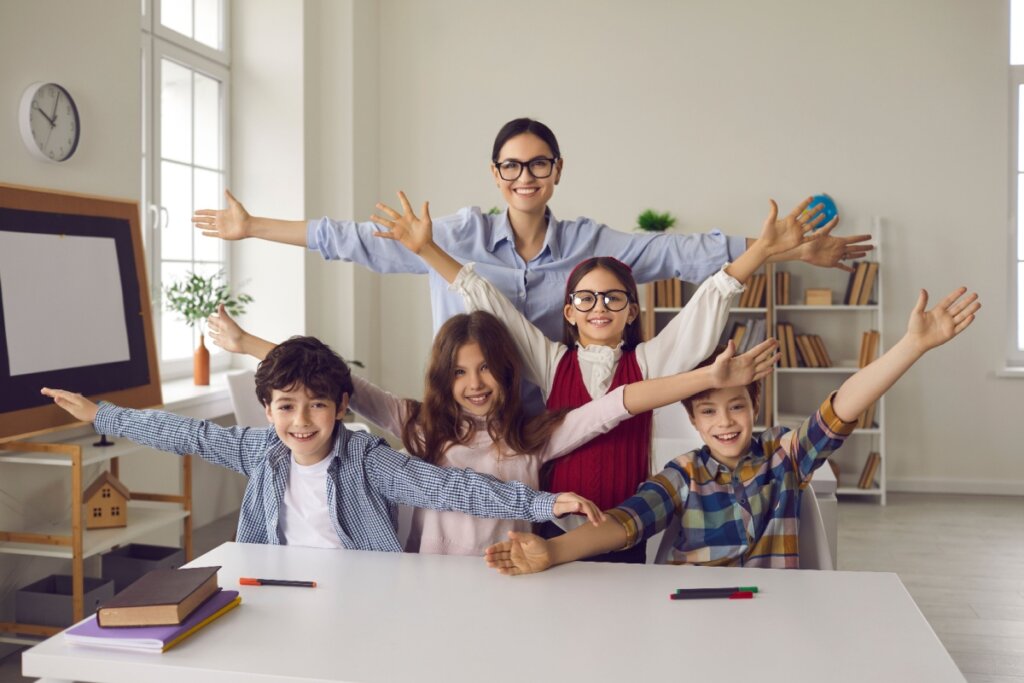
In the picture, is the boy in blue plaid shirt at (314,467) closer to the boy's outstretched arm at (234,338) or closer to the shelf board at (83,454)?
the boy's outstretched arm at (234,338)

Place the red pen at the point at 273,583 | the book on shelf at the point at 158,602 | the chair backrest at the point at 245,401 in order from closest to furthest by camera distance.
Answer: the book on shelf at the point at 158,602
the red pen at the point at 273,583
the chair backrest at the point at 245,401

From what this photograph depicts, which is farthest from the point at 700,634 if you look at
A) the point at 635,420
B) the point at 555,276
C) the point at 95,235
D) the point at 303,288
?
the point at 303,288

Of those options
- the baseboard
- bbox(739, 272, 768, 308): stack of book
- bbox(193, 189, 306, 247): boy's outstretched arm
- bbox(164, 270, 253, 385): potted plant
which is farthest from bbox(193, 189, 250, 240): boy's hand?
the baseboard

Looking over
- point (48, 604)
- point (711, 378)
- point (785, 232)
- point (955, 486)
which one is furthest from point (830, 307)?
point (48, 604)

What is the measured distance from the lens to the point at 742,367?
193 centimetres

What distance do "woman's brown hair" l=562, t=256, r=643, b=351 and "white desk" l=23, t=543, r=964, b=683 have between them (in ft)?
2.07

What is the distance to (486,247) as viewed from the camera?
2533mm

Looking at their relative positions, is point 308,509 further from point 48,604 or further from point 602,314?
point 48,604

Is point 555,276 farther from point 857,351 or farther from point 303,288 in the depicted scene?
point 857,351

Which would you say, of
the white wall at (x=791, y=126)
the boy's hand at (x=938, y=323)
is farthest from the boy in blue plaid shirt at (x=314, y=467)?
the white wall at (x=791, y=126)

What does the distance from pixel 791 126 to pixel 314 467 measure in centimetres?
446

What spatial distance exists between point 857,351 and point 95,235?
13.9 ft

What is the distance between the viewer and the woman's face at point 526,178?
232 centimetres

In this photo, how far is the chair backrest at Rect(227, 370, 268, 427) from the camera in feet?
12.8
